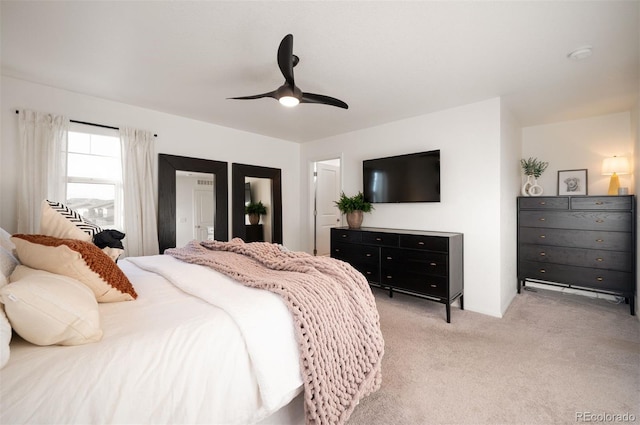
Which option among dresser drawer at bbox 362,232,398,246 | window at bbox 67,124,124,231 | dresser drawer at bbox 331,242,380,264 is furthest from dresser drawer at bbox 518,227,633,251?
window at bbox 67,124,124,231

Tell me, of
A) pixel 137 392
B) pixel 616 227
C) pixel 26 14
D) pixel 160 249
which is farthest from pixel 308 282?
pixel 616 227

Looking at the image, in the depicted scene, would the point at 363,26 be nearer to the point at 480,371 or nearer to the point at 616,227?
the point at 480,371

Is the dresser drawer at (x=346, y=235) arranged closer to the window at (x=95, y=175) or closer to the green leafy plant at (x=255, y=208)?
the green leafy plant at (x=255, y=208)

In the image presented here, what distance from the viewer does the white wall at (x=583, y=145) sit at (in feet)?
11.2

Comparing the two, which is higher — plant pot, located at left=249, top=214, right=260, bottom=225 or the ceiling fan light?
the ceiling fan light

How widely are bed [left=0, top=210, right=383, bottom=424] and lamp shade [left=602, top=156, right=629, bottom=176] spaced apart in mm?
4004

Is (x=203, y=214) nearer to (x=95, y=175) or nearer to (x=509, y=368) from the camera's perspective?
(x=95, y=175)

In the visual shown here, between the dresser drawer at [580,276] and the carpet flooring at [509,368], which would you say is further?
the dresser drawer at [580,276]

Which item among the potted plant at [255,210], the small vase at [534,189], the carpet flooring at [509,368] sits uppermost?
the small vase at [534,189]

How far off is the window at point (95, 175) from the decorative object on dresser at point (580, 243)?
16.9 ft

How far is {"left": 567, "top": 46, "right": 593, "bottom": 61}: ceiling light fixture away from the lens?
6.80 ft

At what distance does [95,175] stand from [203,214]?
50.7 inches

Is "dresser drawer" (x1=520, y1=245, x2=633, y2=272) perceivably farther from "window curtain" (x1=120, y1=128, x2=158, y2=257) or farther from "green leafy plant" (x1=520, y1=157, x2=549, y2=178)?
"window curtain" (x1=120, y1=128, x2=158, y2=257)

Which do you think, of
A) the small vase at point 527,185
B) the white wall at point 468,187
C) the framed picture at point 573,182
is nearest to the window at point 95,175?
the white wall at point 468,187
